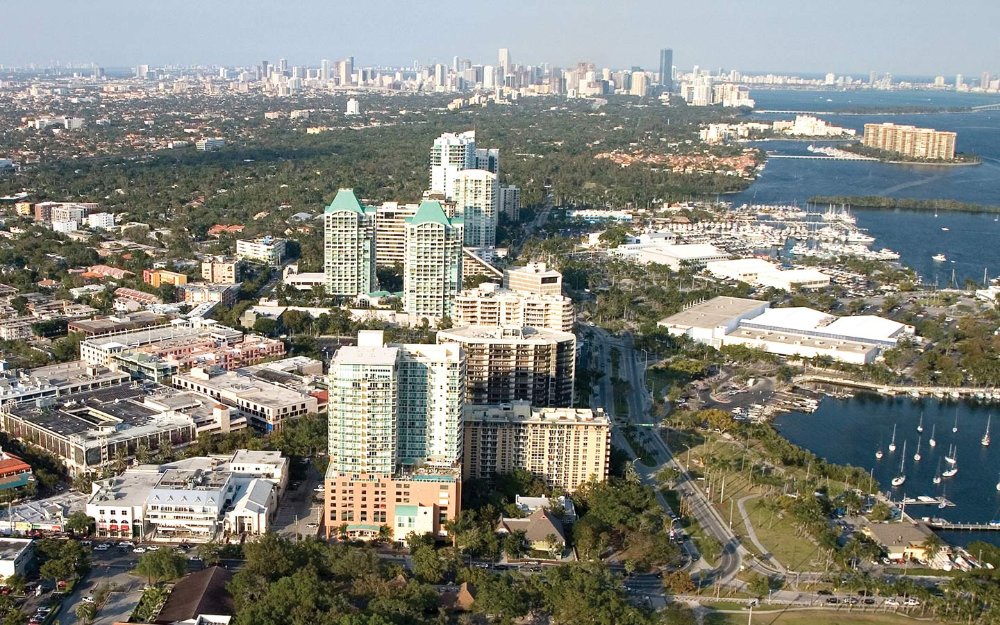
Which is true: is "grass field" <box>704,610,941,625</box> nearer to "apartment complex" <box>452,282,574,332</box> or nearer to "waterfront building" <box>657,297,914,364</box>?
"apartment complex" <box>452,282,574,332</box>

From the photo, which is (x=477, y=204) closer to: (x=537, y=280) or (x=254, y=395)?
(x=537, y=280)

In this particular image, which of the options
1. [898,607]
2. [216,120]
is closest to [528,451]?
[898,607]

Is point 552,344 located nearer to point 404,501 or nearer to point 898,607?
point 404,501

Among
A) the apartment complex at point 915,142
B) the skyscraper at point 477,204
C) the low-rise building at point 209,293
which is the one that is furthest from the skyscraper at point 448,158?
the apartment complex at point 915,142

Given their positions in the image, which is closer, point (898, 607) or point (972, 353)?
point (898, 607)

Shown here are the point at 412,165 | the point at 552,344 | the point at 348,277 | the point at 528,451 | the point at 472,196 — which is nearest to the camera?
the point at 528,451

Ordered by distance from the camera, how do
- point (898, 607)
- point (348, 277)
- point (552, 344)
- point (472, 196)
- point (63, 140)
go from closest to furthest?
1. point (898, 607)
2. point (552, 344)
3. point (348, 277)
4. point (472, 196)
5. point (63, 140)

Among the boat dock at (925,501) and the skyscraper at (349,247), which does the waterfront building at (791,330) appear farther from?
the skyscraper at (349,247)
